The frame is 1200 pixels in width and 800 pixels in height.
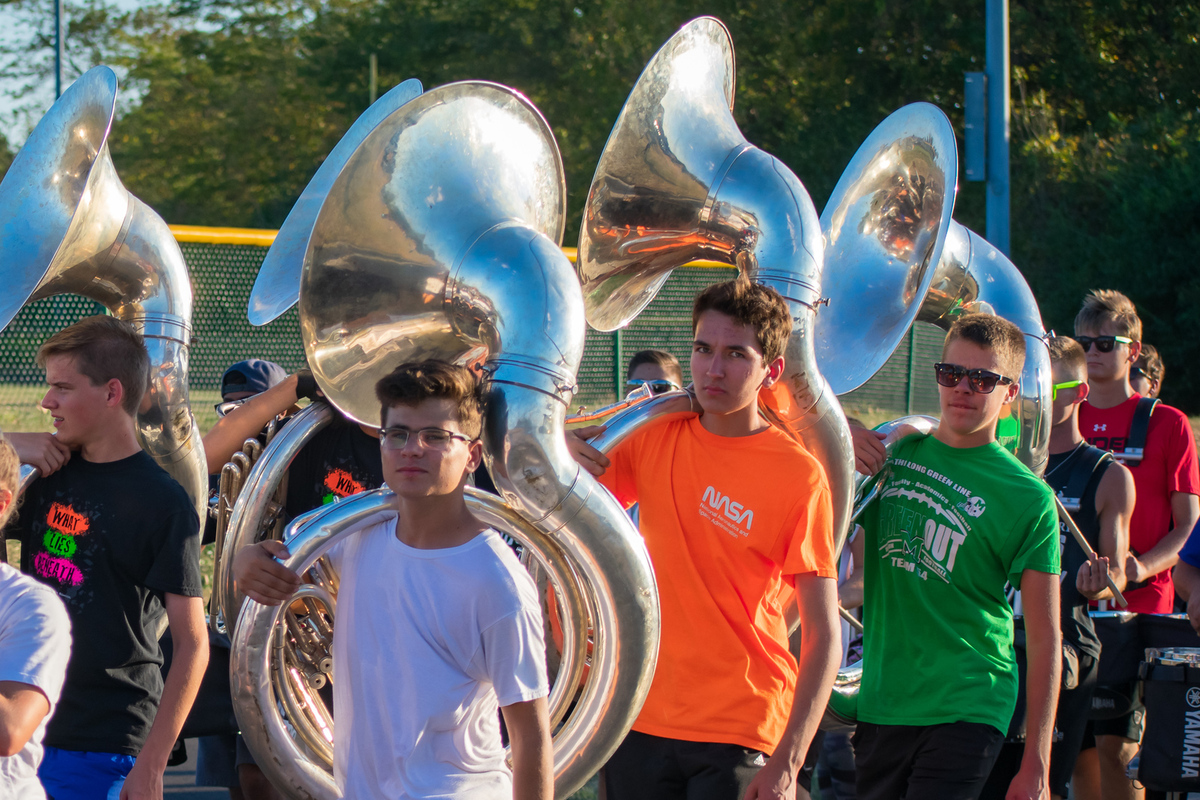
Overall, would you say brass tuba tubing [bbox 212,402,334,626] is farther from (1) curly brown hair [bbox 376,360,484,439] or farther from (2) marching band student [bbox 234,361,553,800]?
(1) curly brown hair [bbox 376,360,484,439]

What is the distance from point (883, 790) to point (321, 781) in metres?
1.26

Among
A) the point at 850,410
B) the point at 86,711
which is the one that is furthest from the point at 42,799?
the point at 850,410

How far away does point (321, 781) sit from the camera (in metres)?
2.62

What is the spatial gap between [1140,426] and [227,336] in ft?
12.9

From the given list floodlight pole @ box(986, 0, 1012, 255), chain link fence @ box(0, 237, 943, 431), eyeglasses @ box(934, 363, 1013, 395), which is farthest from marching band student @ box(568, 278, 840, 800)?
floodlight pole @ box(986, 0, 1012, 255)

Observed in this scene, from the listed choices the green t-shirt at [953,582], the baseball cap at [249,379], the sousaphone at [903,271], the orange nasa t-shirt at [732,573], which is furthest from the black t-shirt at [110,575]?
the sousaphone at [903,271]

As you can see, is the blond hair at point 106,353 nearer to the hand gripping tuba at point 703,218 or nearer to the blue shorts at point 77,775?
the blue shorts at point 77,775

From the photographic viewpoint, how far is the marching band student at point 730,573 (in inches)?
100

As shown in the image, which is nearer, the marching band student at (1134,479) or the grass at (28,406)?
the marching band student at (1134,479)

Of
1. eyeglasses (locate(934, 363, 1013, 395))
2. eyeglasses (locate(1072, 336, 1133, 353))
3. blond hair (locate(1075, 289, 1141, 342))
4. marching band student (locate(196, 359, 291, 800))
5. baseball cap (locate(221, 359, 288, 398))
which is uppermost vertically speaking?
blond hair (locate(1075, 289, 1141, 342))

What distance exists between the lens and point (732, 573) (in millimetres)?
2629

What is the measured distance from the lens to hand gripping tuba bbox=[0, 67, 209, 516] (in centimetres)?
286

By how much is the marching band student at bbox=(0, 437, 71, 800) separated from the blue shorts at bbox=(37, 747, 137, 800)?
532mm

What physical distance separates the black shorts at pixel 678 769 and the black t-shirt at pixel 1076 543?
4.84 ft
